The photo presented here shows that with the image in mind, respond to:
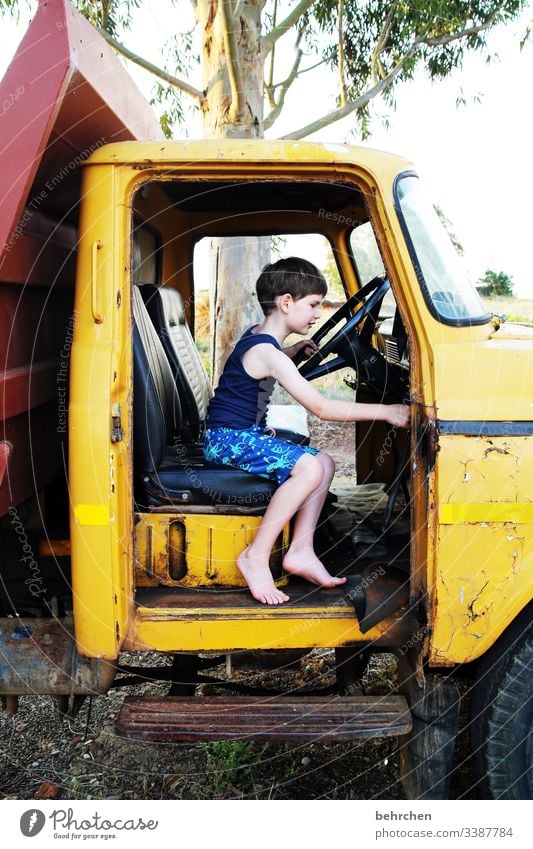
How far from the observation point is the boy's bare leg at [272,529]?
8.20 ft

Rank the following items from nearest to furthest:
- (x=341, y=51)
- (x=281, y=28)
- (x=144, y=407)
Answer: (x=144, y=407) < (x=281, y=28) < (x=341, y=51)

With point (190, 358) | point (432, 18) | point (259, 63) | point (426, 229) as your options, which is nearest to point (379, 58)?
point (432, 18)

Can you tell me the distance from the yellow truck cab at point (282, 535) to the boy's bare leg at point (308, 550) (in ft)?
0.17

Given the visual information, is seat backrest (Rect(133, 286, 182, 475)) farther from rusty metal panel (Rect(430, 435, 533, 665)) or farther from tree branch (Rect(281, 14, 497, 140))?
tree branch (Rect(281, 14, 497, 140))

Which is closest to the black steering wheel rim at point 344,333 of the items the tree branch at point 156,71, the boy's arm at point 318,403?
the boy's arm at point 318,403

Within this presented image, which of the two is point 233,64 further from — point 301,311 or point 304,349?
point 301,311

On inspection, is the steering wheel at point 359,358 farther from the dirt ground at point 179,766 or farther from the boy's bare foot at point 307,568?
the dirt ground at point 179,766

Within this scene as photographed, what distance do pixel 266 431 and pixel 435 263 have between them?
3.29 ft

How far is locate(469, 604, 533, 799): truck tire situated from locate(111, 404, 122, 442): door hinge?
4.40 feet

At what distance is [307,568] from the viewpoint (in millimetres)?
2621

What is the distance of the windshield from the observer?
2309 mm

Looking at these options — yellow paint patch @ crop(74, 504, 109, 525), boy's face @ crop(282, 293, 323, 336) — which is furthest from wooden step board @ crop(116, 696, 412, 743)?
boy's face @ crop(282, 293, 323, 336)

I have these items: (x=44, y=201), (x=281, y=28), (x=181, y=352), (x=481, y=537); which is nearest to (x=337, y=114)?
(x=281, y=28)

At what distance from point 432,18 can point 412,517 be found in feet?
26.8
